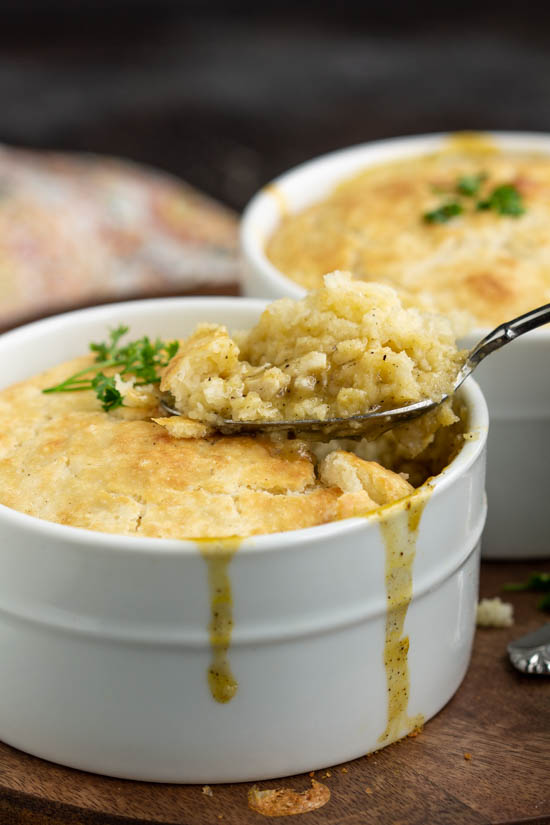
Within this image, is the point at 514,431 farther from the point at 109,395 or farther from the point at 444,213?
the point at 109,395

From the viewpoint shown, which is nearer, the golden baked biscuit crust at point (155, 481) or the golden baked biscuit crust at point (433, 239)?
the golden baked biscuit crust at point (155, 481)

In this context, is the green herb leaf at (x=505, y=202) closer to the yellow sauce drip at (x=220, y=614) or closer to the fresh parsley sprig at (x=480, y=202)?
the fresh parsley sprig at (x=480, y=202)

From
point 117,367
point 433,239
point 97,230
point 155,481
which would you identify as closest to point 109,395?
point 117,367

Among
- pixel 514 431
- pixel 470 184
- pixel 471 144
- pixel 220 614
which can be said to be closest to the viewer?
pixel 220 614

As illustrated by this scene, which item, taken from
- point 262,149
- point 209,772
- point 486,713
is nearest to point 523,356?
point 486,713

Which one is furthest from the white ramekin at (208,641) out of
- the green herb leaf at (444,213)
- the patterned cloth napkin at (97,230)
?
the patterned cloth napkin at (97,230)

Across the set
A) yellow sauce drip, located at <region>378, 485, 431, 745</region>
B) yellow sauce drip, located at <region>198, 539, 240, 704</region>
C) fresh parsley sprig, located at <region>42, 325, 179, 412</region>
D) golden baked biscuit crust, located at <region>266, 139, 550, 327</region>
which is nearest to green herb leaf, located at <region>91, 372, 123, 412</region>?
fresh parsley sprig, located at <region>42, 325, 179, 412</region>
